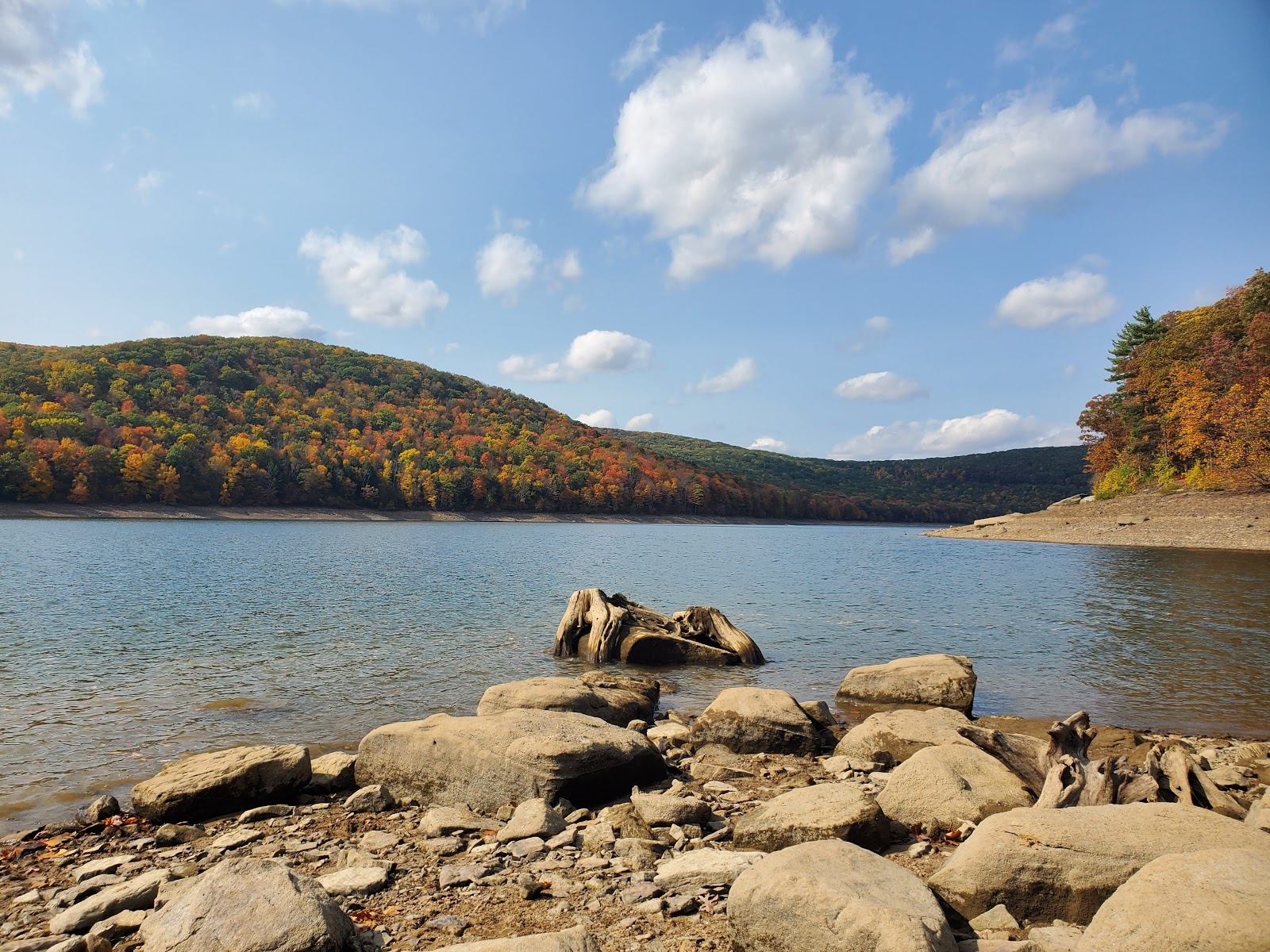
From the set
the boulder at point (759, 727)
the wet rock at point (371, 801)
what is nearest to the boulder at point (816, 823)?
the boulder at point (759, 727)

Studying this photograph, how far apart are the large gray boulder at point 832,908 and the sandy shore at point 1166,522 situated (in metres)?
57.1

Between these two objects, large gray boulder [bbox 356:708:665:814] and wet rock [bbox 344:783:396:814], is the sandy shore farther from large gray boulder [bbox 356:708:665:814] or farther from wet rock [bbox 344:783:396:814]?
wet rock [bbox 344:783:396:814]

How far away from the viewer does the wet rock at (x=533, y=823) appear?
7.30m

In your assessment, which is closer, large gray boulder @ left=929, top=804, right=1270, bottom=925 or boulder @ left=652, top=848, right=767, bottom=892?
large gray boulder @ left=929, top=804, right=1270, bottom=925

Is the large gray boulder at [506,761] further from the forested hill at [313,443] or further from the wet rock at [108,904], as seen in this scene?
the forested hill at [313,443]

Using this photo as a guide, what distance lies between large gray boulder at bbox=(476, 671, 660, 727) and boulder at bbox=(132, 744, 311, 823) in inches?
131

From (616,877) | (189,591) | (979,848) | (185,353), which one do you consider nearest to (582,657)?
(616,877)

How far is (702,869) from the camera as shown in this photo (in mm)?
6211

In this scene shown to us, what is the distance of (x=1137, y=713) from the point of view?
44.9ft

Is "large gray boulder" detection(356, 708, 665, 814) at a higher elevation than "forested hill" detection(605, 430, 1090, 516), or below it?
below

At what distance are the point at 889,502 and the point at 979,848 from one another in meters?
178

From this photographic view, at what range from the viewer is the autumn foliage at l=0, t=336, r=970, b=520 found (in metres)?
92.3

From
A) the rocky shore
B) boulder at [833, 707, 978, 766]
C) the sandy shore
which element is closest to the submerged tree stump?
the rocky shore

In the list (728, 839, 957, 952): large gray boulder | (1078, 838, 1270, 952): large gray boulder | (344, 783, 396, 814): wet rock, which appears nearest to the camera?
(1078, 838, 1270, 952): large gray boulder
